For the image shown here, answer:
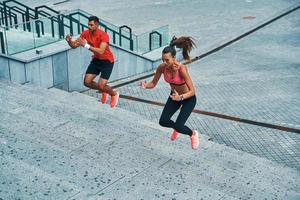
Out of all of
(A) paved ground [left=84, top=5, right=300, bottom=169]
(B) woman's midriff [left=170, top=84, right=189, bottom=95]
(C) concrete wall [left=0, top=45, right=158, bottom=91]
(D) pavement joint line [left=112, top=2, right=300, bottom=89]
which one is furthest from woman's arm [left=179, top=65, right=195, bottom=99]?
(D) pavement joint line [left=112, top=2, right=300, bottom=89]

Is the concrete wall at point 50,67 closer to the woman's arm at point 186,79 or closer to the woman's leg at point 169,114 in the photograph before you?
the woman's leg at point 169,114

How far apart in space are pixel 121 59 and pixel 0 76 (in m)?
4.92

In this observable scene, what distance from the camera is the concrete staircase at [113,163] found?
671cm

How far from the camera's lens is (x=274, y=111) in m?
12.6

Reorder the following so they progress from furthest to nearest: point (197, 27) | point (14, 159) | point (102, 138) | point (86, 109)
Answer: point (197, 27)
point (86, 109)
point (102, 138)
point (14, 159)

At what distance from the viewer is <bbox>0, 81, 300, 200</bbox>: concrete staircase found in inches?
264

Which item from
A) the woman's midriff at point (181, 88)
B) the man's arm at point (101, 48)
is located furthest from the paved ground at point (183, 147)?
the man's arm at point (101, 48)

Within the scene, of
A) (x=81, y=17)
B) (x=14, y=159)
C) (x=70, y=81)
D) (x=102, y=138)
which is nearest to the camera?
(x=14, y=159)

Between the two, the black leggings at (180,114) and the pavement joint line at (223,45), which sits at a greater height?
the black leggings at (180,114)

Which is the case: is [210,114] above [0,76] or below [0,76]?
below

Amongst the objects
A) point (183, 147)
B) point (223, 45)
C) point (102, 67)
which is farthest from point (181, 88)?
point (223, 45)

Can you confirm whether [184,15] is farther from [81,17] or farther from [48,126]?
[48,126]

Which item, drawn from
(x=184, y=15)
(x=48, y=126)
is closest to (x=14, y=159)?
(x=48, y=126)

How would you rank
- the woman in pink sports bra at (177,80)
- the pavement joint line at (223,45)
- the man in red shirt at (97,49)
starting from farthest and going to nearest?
the pavement joint line at (223,45) → the man in red shirt at (97,49) → the woman in pink sports bra at (177,80)
